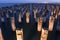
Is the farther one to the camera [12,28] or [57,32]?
[57,32]

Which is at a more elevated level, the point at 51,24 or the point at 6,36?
the point at 51,24

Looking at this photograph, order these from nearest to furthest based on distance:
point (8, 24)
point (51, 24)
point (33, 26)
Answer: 1. point (51, 24)
2. point (8, 24)
3. point (33, 26)

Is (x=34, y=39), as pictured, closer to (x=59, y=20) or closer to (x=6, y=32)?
(x=6, y=32)

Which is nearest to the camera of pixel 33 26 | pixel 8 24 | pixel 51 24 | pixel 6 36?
pixel 51 24

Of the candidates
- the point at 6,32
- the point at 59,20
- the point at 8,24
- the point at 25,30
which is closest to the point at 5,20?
the point at 8,24

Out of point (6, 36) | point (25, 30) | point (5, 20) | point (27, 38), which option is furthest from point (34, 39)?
point (5, 20)

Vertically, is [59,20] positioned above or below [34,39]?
above

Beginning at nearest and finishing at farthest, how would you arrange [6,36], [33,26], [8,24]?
[6,36] < [8,24] < [33,26]

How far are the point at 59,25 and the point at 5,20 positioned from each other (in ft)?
3.17

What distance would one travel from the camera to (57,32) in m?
2.15

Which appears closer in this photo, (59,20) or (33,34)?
(33,34)

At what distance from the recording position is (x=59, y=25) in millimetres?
2213

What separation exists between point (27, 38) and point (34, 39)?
120 millimetres

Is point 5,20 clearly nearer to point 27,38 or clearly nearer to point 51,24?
point 27,38
